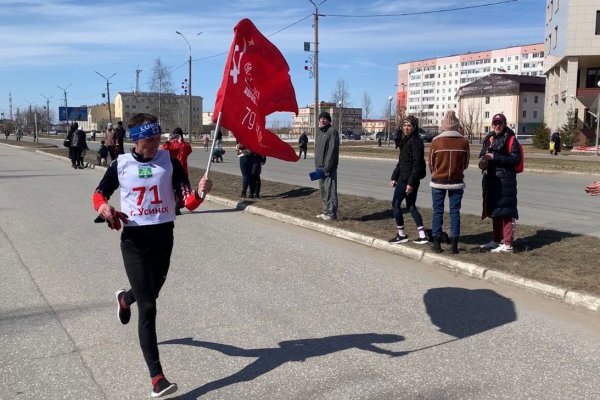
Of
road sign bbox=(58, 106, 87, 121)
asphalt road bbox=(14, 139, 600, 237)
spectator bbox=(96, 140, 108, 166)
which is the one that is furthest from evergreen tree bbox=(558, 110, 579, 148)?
road sign bbox=(58, 106, 87, 121)

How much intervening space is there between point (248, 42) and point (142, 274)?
2500 mm

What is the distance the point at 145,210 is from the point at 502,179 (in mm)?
5205

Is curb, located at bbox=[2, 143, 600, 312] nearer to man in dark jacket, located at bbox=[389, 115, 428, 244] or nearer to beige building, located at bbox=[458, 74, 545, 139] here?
man in dark jacket, located at bbox=[389, 115, 428, 244]

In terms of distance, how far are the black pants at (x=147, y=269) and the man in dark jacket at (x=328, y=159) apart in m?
6.17

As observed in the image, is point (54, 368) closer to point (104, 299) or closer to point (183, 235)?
point (104, 299)

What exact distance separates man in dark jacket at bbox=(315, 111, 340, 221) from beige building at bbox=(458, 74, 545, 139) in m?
110

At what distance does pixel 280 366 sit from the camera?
428cm

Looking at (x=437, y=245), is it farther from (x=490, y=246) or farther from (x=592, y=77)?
(x=592, y=77)

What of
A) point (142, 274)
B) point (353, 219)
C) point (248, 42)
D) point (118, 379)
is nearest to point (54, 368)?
point (118, 379)

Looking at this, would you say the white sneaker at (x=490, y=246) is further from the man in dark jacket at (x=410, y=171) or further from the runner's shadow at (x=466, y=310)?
the runner's shadow at (x=466, y=310)

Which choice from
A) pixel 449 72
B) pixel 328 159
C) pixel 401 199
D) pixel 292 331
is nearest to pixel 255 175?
pixel 328 159

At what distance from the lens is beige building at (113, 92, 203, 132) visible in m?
71.9

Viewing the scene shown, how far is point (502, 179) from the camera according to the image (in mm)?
7496

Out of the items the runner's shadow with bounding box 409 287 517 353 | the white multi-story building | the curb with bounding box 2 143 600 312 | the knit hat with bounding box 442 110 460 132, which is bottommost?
the runner's shadow with bounding box 409 287 517 353
